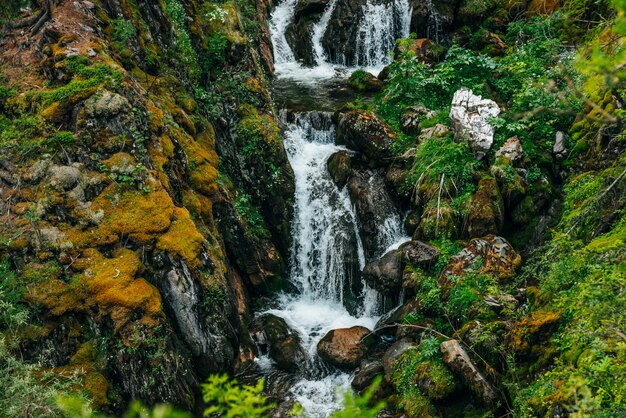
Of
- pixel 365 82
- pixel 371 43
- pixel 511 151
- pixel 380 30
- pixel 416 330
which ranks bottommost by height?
pixel 416 330

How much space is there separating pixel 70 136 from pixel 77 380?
454 cm

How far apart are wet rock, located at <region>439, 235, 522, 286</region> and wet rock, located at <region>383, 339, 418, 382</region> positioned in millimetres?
1539

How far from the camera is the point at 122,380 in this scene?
7516mm

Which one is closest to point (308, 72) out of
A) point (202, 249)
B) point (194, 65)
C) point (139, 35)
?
point (194, 65)

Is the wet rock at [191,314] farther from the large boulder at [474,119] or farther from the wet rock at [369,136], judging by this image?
the large boulder at [474,119]

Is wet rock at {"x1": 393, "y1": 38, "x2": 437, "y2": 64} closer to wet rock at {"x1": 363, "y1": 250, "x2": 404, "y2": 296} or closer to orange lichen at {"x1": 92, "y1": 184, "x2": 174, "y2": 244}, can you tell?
wet rock at {"x1": 363, "y1": 250, "x2": 404, "y2": 296}

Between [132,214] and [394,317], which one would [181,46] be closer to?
[132,214]

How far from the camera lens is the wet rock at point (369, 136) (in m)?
13.0

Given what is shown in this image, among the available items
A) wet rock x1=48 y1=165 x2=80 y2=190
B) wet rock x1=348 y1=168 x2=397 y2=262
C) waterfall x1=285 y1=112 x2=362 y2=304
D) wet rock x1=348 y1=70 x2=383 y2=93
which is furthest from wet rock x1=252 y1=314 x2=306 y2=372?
wet rock x1=348 y1=70 x2=383 y2=93

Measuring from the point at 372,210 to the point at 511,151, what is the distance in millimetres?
4037

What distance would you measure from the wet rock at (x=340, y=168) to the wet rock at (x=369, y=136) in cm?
56

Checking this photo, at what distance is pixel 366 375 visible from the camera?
951cm

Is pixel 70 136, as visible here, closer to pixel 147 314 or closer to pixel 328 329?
pixel 147 314

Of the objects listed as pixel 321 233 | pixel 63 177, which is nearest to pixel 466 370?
pixel 321 233
